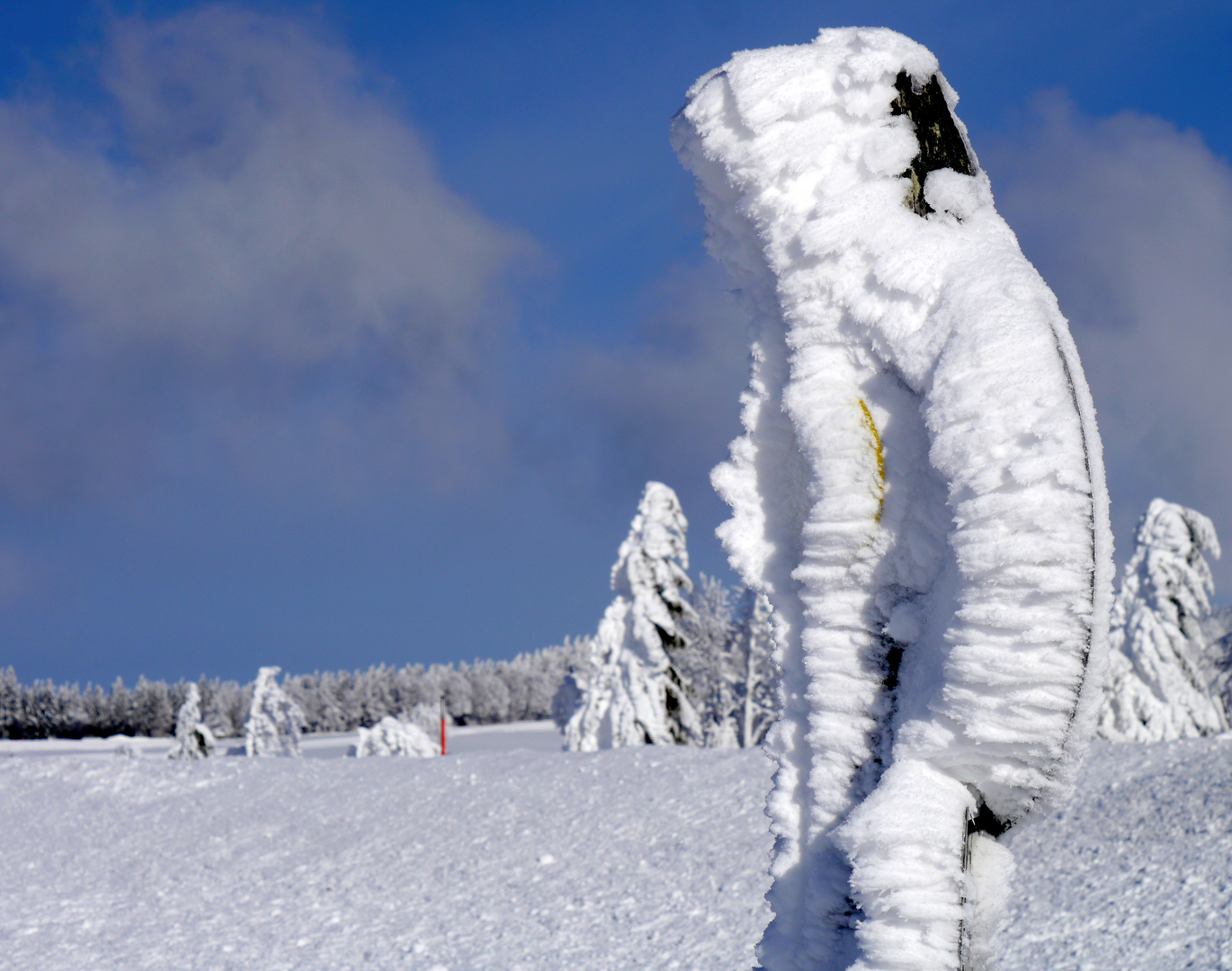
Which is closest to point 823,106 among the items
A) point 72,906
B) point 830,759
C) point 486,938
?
point 830,759

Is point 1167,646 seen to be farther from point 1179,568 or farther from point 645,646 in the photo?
point 645,646

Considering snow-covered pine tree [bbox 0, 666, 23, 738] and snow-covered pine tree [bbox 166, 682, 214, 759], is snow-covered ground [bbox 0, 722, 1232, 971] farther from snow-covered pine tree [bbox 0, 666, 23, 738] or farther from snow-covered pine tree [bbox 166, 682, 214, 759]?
snow-covered pine tree [bbox 0, 666, 23, 738]

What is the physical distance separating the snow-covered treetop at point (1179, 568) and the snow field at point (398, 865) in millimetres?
11905

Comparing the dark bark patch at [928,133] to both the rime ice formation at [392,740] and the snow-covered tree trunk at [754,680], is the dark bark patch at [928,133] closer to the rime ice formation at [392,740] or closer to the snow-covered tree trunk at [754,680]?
the rime ice formation at [392,740]

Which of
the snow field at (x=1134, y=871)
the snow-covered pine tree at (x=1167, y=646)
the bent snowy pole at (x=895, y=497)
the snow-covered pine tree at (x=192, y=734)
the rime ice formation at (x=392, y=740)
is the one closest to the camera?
the bent snowy pole at (x=895, y=497)

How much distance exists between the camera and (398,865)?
35.8 ft

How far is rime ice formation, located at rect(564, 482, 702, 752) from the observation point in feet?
69.5

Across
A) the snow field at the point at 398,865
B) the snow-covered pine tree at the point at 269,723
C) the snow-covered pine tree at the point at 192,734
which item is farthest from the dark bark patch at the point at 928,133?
the snow-covered pine tree at the point at 269,723

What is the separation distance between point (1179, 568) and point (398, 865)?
16.9 meters

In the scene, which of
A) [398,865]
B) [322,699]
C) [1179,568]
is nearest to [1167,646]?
[1179,568]

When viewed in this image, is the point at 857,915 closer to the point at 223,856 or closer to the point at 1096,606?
the point at 1096,606

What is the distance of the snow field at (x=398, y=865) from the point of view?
28.6 feet

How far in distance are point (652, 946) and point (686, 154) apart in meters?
7.55

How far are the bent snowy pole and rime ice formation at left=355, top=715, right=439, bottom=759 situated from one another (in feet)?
76.8
